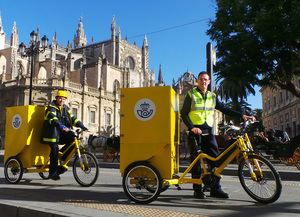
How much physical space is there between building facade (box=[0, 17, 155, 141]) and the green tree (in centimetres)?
1697

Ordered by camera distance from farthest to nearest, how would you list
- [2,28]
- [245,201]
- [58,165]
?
[2,28] → [58,165] → [245,201]

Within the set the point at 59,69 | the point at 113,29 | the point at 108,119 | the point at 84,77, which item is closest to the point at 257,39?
the point at 84,77

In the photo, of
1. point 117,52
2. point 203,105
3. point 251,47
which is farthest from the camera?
point 117,52

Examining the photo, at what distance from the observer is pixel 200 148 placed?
4422mm

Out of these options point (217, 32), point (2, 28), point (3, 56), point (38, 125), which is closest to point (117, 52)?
point (3, 56)

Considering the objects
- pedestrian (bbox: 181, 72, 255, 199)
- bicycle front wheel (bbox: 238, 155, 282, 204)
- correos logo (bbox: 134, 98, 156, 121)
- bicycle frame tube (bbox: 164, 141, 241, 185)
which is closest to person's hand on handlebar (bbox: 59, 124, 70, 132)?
correos logo (bbox: 134, 98, 156, 121)

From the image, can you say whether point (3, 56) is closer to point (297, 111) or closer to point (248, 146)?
point (297, 111)

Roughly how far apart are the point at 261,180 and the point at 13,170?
17.0 feet

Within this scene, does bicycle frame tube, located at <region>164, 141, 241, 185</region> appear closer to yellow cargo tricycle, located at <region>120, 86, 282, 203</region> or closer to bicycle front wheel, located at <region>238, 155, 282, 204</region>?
yellow cargo tricycle, located at <region>120, 86, 282, 203</region>

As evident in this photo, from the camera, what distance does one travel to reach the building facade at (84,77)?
34.7 meters

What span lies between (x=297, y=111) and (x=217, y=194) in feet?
138

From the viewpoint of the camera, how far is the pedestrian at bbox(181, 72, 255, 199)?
4363mm

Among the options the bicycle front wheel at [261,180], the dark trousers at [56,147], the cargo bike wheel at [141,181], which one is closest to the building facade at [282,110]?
the dark trousers at [56,147]

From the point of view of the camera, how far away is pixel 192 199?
434 cm
